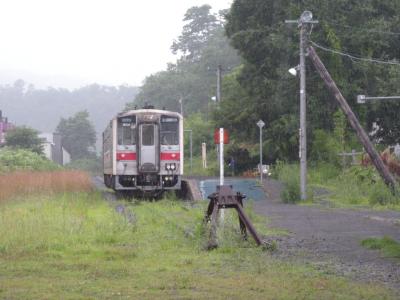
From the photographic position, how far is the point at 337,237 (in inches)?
577

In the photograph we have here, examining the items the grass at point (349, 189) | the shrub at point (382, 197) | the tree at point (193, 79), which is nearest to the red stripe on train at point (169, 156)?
the grass at point (349, 189)

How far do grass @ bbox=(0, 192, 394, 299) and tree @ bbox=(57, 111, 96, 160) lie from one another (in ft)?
329

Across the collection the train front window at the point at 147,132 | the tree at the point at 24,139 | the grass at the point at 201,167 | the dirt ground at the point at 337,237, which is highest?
the tree at the point at 24,139

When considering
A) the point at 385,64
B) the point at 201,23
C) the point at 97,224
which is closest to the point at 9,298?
the point at 97,224

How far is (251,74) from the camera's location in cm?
4578

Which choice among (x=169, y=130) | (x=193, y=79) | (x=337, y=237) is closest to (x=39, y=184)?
(x=169, y=130)

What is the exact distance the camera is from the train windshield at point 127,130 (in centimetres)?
2795

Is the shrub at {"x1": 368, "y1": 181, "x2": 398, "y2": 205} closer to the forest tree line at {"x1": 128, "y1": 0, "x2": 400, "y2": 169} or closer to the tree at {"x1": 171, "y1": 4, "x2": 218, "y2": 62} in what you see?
the forest tree line at {"x1": 128, "y1": 0, "x2": 400, "y2": 169}

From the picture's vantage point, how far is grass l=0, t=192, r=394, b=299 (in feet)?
27.2

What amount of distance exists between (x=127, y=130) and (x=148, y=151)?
3.58 feet

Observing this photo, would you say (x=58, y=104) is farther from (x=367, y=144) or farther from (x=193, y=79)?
(x=367, y=144)

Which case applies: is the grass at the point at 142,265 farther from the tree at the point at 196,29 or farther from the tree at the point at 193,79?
the tree at the point at 196,29

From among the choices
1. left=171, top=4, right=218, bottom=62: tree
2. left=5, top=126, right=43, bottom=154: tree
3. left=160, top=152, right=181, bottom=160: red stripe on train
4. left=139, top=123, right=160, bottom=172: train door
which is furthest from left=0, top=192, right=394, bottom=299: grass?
left=171, top=4, right=218, bottom=62: tree

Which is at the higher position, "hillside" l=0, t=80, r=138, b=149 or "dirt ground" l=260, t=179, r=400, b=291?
"hillside" l=0, t=80, r=138, b=149
